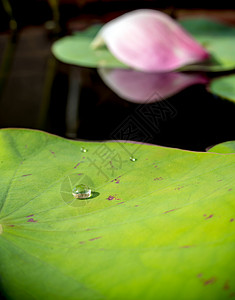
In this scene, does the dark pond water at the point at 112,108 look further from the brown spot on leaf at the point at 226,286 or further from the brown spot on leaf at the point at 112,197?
the brown spot on leaf at the point at 226,286

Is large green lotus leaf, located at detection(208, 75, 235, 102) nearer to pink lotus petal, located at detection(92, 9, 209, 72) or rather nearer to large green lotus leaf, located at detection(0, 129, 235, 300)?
pink lotus petal, located at detection(92, 9, 209, 72)

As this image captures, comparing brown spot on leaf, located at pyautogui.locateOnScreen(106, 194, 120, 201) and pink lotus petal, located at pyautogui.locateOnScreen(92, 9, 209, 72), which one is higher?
brown spot on leaf, located at pyautogui.locateOnScreen(106, 194, 120, 201)

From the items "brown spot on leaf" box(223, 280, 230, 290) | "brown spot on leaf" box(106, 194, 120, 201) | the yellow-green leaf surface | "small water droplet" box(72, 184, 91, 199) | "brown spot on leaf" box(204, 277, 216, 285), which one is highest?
"brown spot on leaf" box(223, 280, 230, 290)

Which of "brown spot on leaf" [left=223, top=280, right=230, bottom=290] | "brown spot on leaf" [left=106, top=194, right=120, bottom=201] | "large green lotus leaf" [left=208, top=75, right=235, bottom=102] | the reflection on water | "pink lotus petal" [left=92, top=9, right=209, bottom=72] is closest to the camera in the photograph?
"brown spot on leaf" [left=223, top=280, right=230, bottom=290]

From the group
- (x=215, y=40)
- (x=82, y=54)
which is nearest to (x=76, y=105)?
(x=82, y=54)

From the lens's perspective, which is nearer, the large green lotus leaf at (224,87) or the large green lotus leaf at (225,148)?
the large green lotus leaf at (225,148)

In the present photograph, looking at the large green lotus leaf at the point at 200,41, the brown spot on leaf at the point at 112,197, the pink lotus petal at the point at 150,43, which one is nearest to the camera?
the brown spot on leaf at the point at 112,197

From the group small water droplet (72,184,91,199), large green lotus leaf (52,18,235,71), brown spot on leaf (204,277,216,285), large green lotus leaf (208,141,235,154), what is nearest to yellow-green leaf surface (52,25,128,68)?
large green lotus leaf (52,18,235,71)

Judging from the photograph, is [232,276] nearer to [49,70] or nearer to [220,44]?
[49,70]

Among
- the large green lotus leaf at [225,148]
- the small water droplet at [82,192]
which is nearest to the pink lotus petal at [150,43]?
the large green lotus leaf at [225,148]
